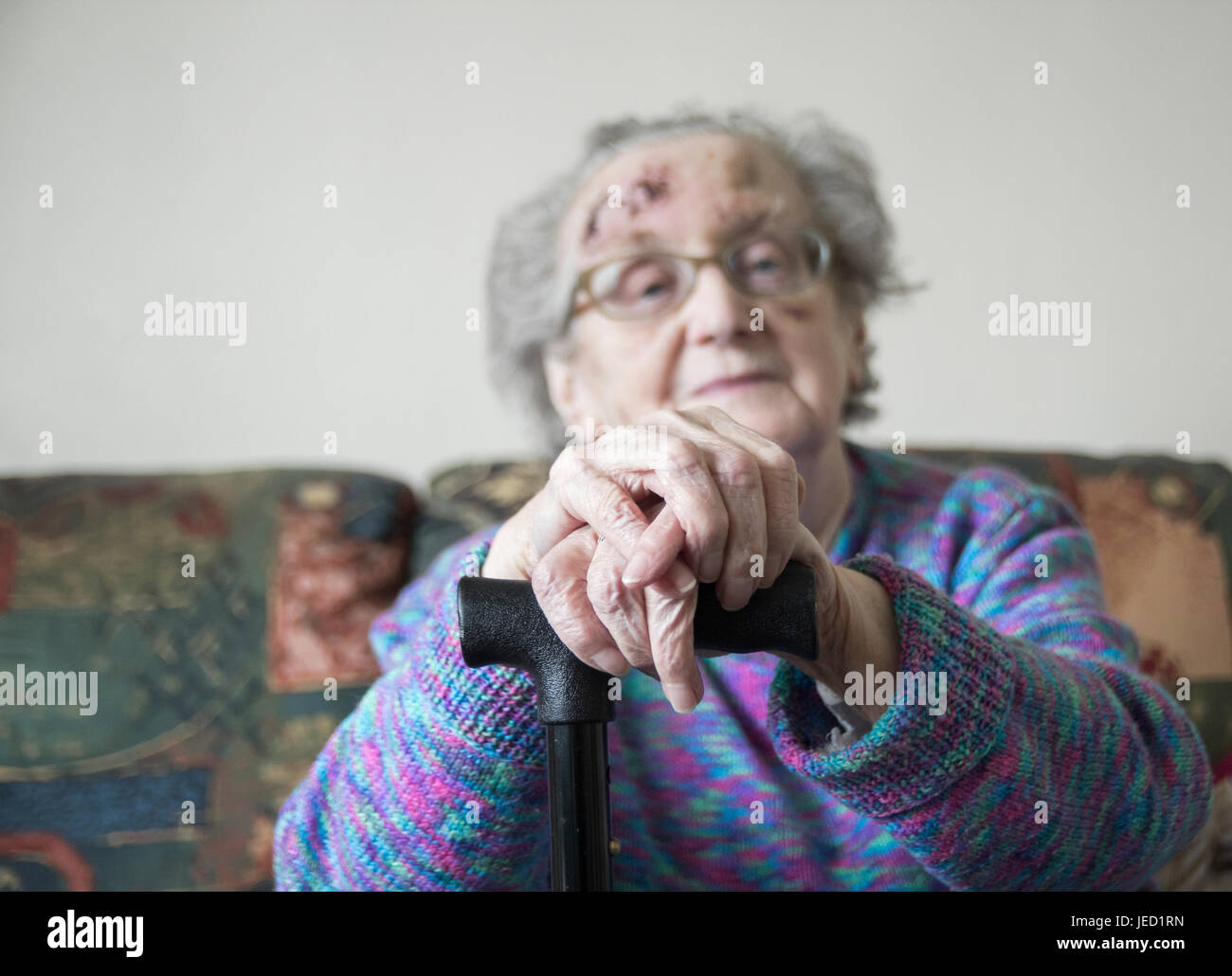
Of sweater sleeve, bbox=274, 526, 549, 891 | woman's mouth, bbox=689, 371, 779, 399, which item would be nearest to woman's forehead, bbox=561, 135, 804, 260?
woman's mouth, bbox=689, 371, 779, 399

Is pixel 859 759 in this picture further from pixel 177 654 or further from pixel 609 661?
pixel 177 654

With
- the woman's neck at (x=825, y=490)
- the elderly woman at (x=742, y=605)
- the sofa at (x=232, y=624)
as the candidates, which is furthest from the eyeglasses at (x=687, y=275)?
the sofa at (x=232, y=624)

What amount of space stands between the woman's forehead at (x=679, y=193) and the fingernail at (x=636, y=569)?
1.85 feet

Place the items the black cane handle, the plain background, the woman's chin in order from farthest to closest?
the plain background → the woman's chin → the black cane handle

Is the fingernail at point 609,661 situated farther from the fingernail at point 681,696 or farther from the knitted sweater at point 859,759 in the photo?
the knitted sweater at point 859,759

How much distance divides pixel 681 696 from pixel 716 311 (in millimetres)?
504

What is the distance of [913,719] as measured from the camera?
551 millimetres

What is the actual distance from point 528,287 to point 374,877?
2.14ft

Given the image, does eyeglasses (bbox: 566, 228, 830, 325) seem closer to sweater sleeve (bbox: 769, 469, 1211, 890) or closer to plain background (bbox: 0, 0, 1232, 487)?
sweater sleeve (bbox: 769, 469, 1211, 890)

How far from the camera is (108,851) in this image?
1057 millimetres

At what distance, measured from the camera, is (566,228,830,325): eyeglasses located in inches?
36.7

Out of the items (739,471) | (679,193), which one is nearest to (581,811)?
(739,471)

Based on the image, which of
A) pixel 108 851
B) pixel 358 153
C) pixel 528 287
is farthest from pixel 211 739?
pixel 358 153

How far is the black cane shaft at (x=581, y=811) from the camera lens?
44cm
